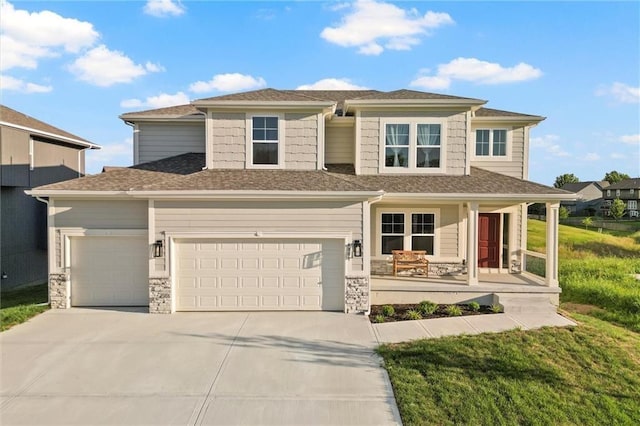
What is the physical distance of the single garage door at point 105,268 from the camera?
31.8 feet

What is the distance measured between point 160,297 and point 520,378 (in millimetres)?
7835

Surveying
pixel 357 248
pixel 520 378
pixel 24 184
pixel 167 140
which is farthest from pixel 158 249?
pixel 24 184

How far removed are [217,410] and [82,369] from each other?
9.22ft

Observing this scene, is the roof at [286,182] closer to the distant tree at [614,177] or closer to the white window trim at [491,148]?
the white window trim at [491,148]

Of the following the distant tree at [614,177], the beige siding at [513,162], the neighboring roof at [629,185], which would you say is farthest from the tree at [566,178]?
the beige siding at [513,162]

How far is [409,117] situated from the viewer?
11070mm

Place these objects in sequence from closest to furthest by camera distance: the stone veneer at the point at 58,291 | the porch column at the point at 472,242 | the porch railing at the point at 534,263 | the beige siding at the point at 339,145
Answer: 1. the stone veneer at the point at 58,291
2. the porch column at the point at 472,242
3. the porch railing at the point at 534,263
4. the beige siding at the point at 339,145

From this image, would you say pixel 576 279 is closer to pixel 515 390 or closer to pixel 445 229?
pixel 445 229

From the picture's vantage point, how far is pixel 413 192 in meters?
10.0

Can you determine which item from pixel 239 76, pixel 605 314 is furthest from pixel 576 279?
pixel 239 76

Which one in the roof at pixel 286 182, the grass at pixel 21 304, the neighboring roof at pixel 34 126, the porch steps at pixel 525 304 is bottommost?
the grass at pixel 21 304

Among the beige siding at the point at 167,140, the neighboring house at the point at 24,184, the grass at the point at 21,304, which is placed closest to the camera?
the grass at the point at 21,304

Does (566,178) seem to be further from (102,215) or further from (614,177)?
(102,215)

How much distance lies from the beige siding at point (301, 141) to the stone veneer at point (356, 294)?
3411 millimetres
